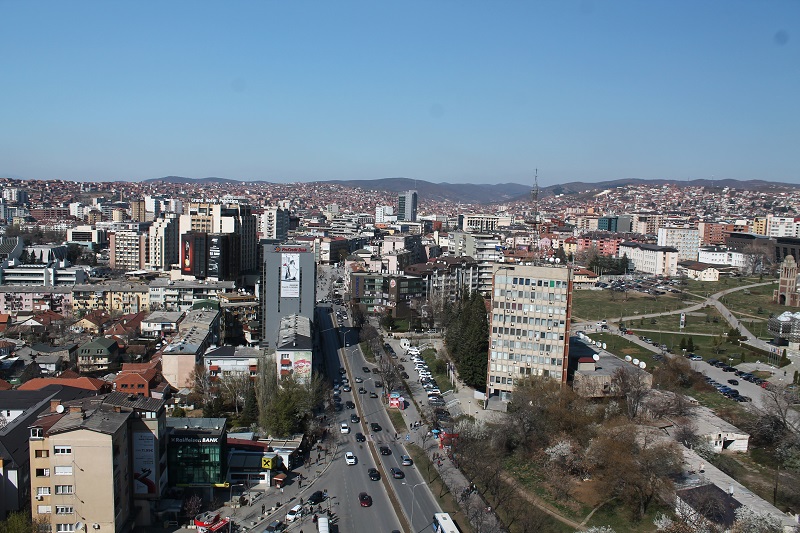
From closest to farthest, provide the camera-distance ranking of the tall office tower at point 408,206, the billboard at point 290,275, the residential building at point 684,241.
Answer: the billboard at point 290,275, the residential building at point 684,241, the tall office tower at point 408,206

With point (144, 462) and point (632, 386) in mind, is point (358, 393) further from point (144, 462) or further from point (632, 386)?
point (144, 462)

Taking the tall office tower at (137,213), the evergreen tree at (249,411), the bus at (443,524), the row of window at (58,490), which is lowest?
the bus at (443,524)

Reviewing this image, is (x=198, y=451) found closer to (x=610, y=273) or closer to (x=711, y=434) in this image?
(x=711, y=434)

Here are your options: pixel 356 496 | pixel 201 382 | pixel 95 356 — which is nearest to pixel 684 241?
pixel 201 382

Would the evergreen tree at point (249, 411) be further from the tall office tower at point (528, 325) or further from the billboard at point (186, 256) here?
the billboard at point (186, 256)

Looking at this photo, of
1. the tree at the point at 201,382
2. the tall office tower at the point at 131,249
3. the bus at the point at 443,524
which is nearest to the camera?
the bus at the point at 443,524

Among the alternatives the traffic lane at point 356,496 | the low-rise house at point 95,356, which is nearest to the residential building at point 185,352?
the low-rise house at point 95,356

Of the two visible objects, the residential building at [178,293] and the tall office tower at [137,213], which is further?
the tall office tower at [137,213]

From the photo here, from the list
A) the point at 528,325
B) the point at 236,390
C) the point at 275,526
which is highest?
the point at 528,325
